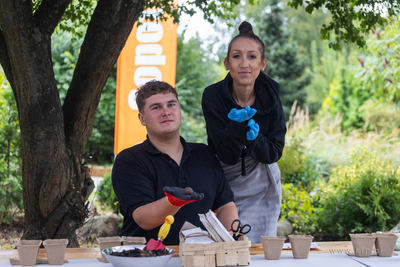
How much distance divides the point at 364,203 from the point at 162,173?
3.18 metres

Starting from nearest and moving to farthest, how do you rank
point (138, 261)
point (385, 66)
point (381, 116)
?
point (138, 261), point (385, 66), point (381, 116)

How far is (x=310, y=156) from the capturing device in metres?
6.34

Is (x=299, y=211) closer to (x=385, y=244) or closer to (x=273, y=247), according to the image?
(x=385, y=244)

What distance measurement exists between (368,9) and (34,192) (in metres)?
3.09

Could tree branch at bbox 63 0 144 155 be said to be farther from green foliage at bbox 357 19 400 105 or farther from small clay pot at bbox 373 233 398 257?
green foliage at bbox 357 19 400 105

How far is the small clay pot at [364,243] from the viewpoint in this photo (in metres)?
1.64

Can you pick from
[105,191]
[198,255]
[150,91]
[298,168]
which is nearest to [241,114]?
[150,91]

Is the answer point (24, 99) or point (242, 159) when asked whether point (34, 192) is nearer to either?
point (24, 99)

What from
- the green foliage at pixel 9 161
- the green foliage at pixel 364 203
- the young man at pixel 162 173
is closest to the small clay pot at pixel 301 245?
the young man at pixel 162 173

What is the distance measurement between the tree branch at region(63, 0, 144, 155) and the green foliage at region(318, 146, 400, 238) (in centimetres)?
295

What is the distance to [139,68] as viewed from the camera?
5.06 metres

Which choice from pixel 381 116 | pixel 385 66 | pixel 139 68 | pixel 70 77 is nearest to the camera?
pixel 139 68

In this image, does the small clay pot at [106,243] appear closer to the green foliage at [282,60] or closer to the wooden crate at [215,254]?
the wooden crate at [215,254]

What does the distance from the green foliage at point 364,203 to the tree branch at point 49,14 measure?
3.39m
